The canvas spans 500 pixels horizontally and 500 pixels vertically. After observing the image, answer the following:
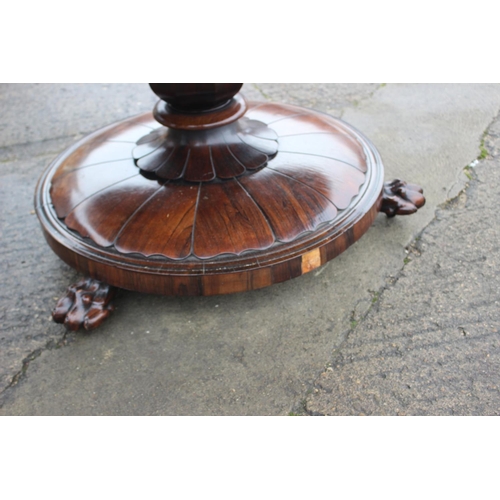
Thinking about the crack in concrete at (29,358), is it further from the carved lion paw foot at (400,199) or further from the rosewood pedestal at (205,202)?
the carved lion paw foot at (400,199)

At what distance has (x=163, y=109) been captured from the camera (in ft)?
5.59

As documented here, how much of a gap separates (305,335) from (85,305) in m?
0.67

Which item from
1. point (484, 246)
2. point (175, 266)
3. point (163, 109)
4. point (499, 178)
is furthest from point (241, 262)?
point (499, 178)

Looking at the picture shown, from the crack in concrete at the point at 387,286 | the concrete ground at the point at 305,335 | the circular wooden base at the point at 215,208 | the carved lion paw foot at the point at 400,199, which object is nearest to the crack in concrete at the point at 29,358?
the concrete ground at the point at 305,335

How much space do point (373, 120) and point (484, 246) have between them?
3.42 feet

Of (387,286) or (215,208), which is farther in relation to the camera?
(387,286)

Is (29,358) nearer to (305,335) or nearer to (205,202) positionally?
(205,202)

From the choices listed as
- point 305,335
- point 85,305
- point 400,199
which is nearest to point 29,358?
point 85,305

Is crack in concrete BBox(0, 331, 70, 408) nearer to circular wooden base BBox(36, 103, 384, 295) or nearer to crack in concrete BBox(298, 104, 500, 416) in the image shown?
circular wooden base BBox(36, 103, 384, 295)

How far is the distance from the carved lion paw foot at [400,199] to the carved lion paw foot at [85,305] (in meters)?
0.99

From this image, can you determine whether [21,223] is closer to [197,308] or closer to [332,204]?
[197,308]

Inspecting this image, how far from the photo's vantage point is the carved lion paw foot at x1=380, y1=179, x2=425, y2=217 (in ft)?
6.02

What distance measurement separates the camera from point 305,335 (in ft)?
5.04

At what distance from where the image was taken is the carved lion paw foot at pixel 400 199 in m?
1.83
